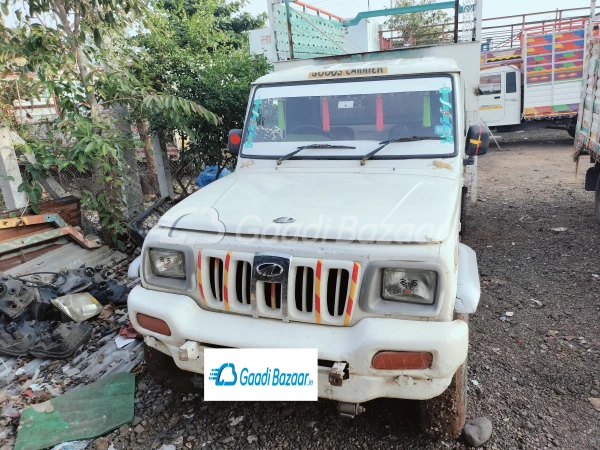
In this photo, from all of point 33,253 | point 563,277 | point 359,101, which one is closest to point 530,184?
point 563,277

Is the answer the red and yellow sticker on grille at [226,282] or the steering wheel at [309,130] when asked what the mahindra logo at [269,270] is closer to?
the red and yellow sticker on grille at [226,282]

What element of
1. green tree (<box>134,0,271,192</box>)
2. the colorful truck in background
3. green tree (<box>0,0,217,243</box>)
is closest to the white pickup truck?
green tree (<box>0,0,217,243</box>)

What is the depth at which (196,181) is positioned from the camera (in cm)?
658

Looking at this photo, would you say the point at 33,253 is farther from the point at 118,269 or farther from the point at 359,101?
the point at 359,101

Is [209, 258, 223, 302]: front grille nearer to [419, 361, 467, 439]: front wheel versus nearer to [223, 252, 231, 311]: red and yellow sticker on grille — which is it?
[223, 252, 231, 311]: red and yellow sticker on grille

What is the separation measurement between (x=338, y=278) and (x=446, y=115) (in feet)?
5.64

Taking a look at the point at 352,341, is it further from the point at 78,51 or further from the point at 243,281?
the point at 78,51

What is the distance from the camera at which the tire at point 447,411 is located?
2215 mm

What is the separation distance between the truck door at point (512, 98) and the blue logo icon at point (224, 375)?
→ 475 inches

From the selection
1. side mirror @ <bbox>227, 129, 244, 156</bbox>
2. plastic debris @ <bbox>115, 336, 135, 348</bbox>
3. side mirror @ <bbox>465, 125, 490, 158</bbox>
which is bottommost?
plastic debris @ <bbox>115, 336, 135, 348</bbox>

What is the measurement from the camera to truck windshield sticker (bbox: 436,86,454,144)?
3070 millimetres

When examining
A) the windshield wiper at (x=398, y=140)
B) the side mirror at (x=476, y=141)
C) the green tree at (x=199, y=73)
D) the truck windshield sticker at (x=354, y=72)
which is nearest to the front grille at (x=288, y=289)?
the windshield wiper at (x=398, y=140)

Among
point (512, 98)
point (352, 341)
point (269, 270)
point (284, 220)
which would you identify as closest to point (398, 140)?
point (284, 220)

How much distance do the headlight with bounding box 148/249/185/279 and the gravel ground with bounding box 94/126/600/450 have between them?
3.05 ft
